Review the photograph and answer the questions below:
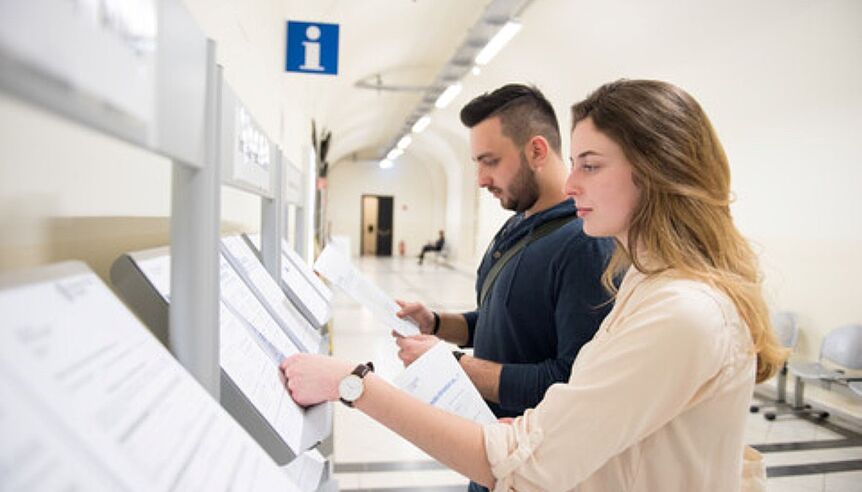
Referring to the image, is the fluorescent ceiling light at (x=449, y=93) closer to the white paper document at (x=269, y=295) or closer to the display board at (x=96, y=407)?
the white paper document at (x=269, y=295)

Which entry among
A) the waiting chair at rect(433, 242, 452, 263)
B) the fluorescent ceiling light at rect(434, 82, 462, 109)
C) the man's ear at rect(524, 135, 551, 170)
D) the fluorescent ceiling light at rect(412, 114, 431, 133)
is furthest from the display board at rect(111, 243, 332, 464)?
the waiting chair at rect(433, 242, 452, 263)

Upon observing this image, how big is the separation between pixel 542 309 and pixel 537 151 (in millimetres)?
Result: 561

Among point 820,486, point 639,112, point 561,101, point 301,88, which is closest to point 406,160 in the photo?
point 561,101

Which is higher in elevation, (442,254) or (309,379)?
(309,379)

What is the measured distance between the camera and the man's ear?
176 cm

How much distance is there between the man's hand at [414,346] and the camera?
143 cm

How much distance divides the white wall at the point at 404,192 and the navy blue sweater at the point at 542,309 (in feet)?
71.8

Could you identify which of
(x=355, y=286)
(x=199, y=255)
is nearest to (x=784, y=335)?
(x=355, y=286)

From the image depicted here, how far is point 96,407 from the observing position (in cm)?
35

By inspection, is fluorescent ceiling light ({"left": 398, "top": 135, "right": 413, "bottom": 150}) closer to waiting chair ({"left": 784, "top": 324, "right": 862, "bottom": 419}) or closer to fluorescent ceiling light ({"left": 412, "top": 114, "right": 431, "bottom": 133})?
fluorescent ceiling light ({"left": 412, "top": 114, "right": 431, "bottom": 133})

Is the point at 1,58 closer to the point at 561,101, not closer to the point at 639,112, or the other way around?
the point at 639,112

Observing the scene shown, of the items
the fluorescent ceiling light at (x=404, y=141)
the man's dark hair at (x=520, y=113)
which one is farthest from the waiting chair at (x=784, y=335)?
the fluorescent ceiling light at (x=404, y=141)

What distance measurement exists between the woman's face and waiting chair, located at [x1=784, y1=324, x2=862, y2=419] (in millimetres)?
4160

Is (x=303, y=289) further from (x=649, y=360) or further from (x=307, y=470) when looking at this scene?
(x=649, y=360)
